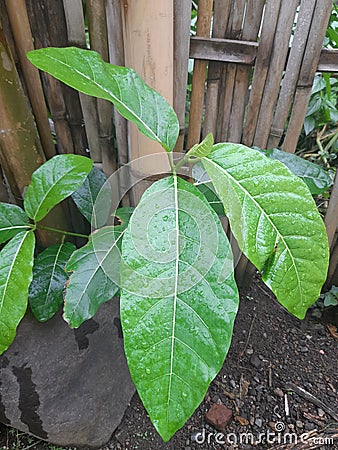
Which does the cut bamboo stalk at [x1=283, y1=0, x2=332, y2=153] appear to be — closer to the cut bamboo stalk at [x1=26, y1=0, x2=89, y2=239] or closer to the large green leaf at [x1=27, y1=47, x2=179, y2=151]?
the large green leaf at [x1=27, y1=47, x2=179, y2=151]

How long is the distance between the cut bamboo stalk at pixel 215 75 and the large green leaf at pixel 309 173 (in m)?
0.30

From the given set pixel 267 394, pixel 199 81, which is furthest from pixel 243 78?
pixel 267 394

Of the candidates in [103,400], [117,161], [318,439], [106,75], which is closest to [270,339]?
[318,439]

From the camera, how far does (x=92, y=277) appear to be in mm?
816

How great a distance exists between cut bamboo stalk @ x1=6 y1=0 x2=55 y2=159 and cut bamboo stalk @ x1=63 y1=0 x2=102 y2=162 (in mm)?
101

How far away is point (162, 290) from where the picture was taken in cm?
51

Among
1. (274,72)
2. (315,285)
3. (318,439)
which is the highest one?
(274,72)

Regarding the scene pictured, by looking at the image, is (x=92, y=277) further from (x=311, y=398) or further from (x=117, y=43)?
(x=311, y=398)

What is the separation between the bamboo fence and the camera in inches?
33.1

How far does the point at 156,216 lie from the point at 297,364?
969 mm

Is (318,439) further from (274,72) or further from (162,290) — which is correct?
(274,72)

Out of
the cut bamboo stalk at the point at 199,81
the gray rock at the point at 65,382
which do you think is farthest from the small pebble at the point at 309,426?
the cut bamboo stalk at the point at 199,81

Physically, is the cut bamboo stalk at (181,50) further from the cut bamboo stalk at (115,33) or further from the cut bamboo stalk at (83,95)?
the cut bamboo stalk at (83,95)

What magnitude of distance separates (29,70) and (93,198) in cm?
37
